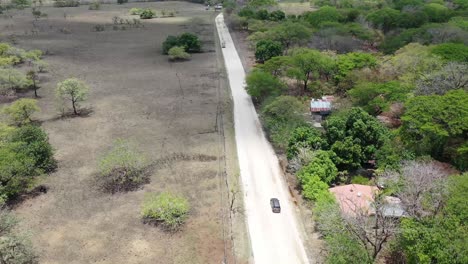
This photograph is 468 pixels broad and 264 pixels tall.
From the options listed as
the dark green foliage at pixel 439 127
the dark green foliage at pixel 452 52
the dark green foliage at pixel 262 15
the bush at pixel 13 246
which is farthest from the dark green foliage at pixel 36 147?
the dark green foliage at pixel 262 15

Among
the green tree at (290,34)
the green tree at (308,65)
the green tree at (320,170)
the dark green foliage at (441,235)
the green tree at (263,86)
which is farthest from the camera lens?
the green tree at (290,34)

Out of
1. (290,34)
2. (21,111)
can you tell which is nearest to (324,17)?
(290,34)

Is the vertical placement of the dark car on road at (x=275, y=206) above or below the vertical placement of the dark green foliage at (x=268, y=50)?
below

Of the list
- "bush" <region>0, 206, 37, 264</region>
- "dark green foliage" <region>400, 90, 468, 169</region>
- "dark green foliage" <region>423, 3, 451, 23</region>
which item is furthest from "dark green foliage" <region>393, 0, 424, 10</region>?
"bush" <region>0, 206, 37, 264</region>

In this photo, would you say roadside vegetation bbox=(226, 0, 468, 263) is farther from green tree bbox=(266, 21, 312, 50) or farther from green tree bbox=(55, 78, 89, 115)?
green tree bbox=(55, 78, 89, 115)

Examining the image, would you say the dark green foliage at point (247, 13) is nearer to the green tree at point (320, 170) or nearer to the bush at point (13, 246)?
the green tree at point (320, 170)

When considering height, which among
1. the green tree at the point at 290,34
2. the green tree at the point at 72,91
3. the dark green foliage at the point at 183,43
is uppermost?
the green tree at the point at 290,34

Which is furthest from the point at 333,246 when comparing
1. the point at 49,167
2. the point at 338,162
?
the point at 49,167
